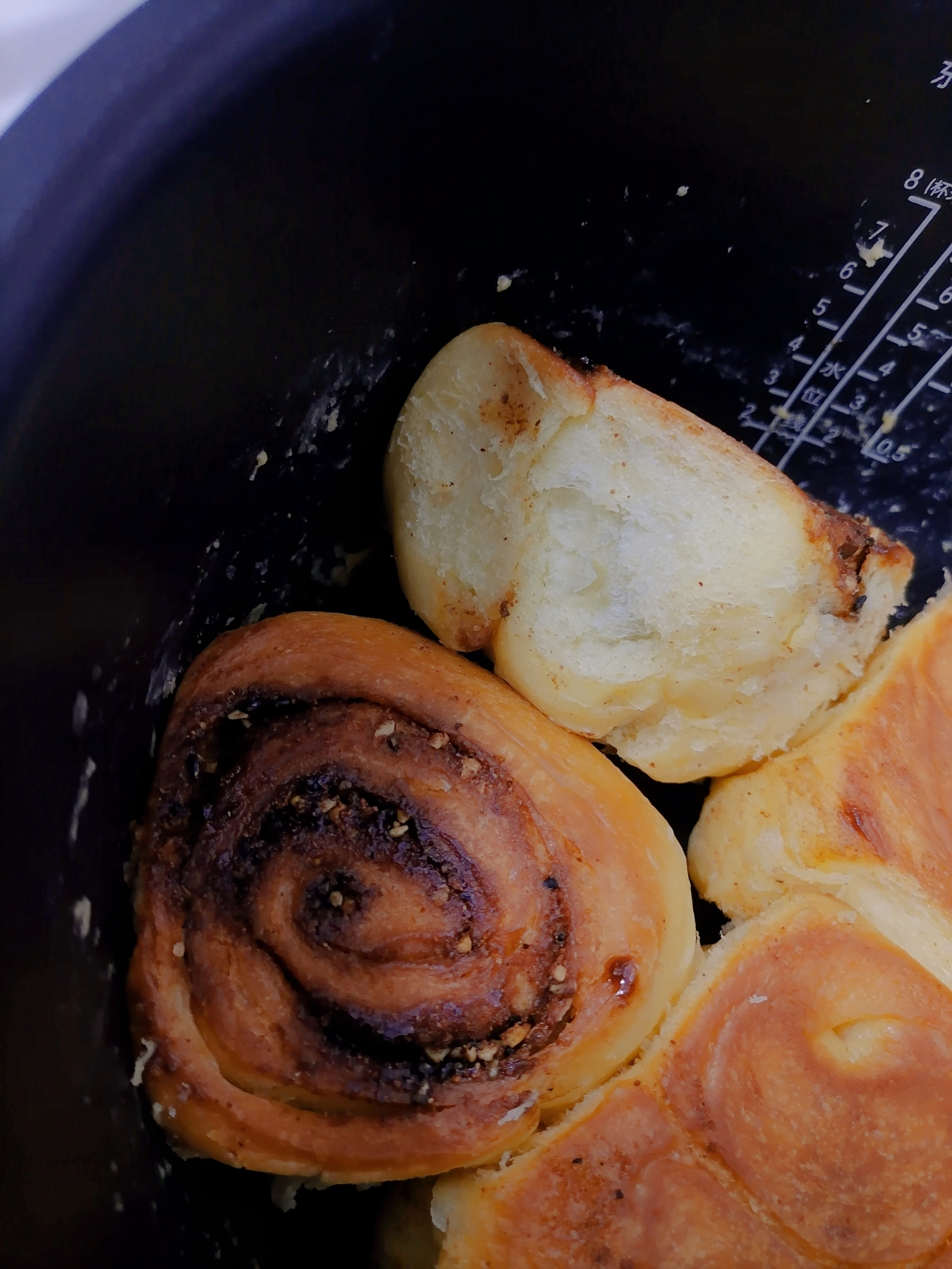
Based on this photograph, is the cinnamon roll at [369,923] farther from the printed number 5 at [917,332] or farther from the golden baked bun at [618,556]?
the printed number 5 at [917,332]

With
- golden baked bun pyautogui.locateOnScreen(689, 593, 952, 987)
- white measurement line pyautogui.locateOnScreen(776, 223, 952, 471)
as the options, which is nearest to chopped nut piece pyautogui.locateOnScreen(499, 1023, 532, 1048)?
golden baked bun pyautogui.locateOnScreen(689, 593, 952, 987)

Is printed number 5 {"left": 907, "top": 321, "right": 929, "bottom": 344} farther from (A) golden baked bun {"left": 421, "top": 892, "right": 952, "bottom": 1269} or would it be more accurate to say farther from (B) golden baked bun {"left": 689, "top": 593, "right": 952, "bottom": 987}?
(A) golden baked bun {"left": 421, "top": 892, "right": 952, "bottom": 1269}

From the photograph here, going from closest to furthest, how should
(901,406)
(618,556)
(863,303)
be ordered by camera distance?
1. (618,556)
2. (863,303)
3. (901,406)

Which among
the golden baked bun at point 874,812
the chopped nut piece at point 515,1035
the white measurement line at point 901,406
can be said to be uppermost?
the white measurement line at point 901,406

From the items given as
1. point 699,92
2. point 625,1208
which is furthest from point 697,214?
point 625,1208

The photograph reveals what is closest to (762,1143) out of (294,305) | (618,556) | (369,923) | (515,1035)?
(515,1035)

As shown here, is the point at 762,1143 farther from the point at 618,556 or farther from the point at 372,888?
the point at 618,556

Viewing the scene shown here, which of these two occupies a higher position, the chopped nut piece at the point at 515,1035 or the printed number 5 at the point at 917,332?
the printed number 5 at the point at 917,332

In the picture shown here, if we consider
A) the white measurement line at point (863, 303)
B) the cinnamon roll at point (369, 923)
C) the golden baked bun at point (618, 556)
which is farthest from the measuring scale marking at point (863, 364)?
the cinnamon roll at point (369, 923)

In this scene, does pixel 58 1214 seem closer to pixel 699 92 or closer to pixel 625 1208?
pixel 625 1208
